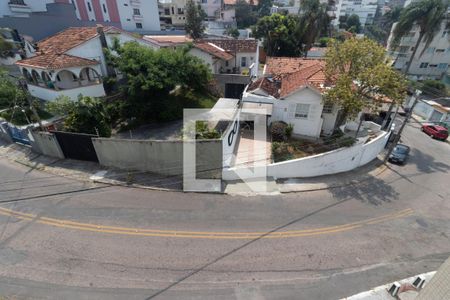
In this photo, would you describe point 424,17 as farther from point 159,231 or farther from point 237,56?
point 159,231

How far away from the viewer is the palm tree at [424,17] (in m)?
22.6

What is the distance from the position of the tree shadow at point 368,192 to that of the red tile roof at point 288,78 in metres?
7.36

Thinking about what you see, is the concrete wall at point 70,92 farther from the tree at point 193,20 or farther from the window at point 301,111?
the tree at point 193,20

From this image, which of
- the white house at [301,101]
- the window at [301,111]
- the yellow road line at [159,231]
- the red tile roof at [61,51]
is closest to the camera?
the yellow road line at [159,231]

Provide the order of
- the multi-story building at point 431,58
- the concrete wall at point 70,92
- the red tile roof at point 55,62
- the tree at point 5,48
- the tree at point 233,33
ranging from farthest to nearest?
the tree at point 233,33 < the multi-story building at point 431,58 < the tree at point 5,48 < the concrete wall at point 70,92 < the red tile roof at point 55,62

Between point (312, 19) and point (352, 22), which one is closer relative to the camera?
point (312, 19)

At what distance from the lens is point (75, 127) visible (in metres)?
14.7

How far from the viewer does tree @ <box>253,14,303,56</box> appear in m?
38.1

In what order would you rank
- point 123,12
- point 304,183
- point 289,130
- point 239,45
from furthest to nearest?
point 123,12
point 239,45
point 289,130
point 304,183

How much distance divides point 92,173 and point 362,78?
1882 cm

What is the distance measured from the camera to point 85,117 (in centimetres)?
1472

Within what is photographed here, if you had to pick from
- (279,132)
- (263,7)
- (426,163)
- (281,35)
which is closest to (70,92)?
(279,132)

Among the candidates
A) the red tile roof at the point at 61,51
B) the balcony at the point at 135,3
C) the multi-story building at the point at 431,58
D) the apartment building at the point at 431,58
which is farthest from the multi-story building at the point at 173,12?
the apartment building at the point at 431,58

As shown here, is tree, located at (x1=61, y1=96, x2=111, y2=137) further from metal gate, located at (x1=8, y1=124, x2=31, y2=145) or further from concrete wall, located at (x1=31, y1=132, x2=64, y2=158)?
metal gate, located at (x1=8, y1=124, x2=31, y2=145)
